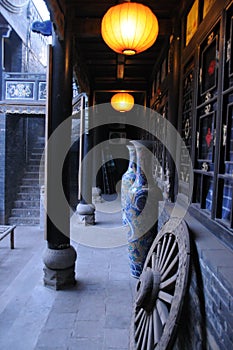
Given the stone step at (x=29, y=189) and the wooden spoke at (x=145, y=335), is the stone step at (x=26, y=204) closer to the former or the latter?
the stone step at (x=29, y=189)

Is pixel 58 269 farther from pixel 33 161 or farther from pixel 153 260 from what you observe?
pixel 33 161

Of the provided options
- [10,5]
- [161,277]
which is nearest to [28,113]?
→ [10,5]

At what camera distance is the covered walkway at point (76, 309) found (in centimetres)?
202

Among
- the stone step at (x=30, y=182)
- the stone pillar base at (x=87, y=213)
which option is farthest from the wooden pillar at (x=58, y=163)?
the stone step at (x=30, y=182)

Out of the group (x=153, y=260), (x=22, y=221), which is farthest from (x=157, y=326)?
(x=22, y=221)

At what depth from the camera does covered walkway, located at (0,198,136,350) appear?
6.64 feet

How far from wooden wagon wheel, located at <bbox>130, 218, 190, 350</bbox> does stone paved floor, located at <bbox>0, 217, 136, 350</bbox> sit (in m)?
0.38

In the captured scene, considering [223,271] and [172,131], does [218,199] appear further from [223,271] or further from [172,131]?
[172,131]

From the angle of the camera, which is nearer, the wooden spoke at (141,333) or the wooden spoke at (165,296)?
the wooden spoke at (165,296)

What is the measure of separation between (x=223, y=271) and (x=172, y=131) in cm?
193

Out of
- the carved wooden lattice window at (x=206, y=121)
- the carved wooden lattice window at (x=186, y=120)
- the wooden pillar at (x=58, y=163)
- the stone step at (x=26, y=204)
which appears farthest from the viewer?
the stone step at (x=26, y=204)

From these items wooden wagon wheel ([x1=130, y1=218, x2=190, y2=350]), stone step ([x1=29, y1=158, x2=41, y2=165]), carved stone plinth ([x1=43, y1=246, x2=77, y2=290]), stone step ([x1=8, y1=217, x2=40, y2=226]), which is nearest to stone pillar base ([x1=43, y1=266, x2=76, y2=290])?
carved stone plinth ([x1=43, y1=246, x2=77, y2=290])

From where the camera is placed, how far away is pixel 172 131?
2.96 metres

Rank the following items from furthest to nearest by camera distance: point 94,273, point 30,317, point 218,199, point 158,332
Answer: point 94,273, point 30,317, point 218,199, point 158,332
